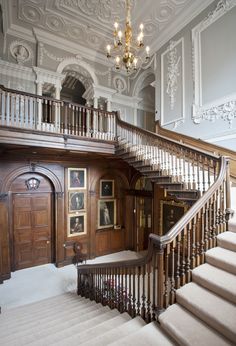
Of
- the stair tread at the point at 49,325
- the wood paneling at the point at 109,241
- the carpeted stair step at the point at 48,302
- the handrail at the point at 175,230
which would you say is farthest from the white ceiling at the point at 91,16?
the carpeted stair step at the point at 48,302

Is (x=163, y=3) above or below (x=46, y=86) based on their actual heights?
above

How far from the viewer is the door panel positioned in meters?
6.04

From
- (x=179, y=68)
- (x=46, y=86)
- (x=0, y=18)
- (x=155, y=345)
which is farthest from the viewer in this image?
(x=46, y=86)

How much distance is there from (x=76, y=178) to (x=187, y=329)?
559 centimetres

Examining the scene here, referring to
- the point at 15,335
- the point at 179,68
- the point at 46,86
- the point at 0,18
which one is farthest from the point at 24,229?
the point at 179,68

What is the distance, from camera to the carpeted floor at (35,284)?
4786mm

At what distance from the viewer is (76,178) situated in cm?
687

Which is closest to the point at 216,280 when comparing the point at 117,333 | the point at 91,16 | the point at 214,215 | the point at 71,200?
the point at 214,215

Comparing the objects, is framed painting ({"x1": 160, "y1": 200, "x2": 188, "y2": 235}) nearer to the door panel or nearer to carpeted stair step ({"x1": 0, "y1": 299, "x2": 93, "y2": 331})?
carpeted stair step ({"x1": 0, "y1": 299, "x2": 93, "y2": 331})

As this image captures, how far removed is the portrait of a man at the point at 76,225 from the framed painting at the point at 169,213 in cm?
279

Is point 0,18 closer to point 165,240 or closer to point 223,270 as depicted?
point 165,240

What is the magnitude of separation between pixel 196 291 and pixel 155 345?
2.36 ft

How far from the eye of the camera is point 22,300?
15.5ft

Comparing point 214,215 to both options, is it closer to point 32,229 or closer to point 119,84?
point 32,229
